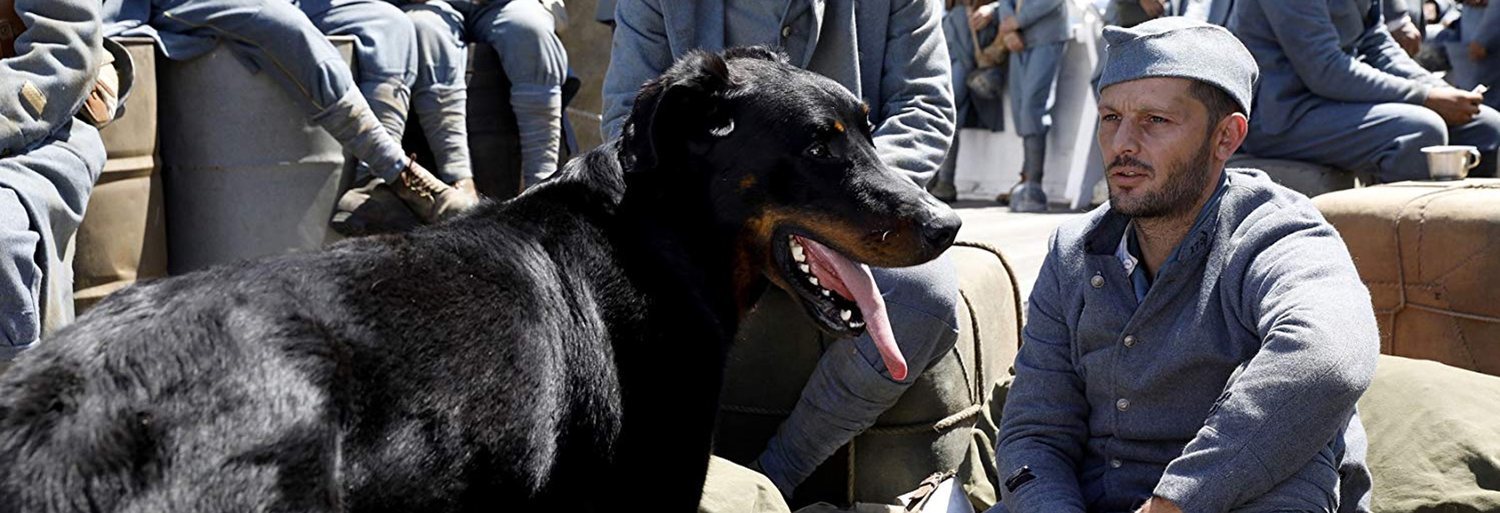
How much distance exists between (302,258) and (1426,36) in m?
11.3

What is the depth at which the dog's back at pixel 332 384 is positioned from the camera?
205cm

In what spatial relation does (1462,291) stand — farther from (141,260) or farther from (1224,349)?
(141,260)

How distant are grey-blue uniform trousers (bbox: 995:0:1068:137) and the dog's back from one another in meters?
11.2

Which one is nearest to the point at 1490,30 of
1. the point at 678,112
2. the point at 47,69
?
the point at 678,112

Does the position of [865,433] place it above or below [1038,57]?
above

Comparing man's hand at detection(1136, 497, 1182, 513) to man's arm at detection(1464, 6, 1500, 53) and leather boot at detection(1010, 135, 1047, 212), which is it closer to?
man's arm at detection(1464, 6, 1500, 53)

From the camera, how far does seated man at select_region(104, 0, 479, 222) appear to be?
559cm

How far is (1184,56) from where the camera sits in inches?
118

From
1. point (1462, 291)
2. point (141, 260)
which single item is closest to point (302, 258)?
point (141, 260)

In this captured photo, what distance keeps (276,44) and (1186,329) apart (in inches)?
154

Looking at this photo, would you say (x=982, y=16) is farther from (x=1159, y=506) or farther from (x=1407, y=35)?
(x=1159, y=506)

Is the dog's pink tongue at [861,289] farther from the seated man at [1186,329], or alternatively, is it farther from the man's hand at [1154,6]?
the man's hand at [1154,6]

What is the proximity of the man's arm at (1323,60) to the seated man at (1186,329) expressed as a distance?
4.48 meters

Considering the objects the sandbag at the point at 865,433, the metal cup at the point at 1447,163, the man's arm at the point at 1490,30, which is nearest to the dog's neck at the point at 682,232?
the sandbag at the point at 865,433
